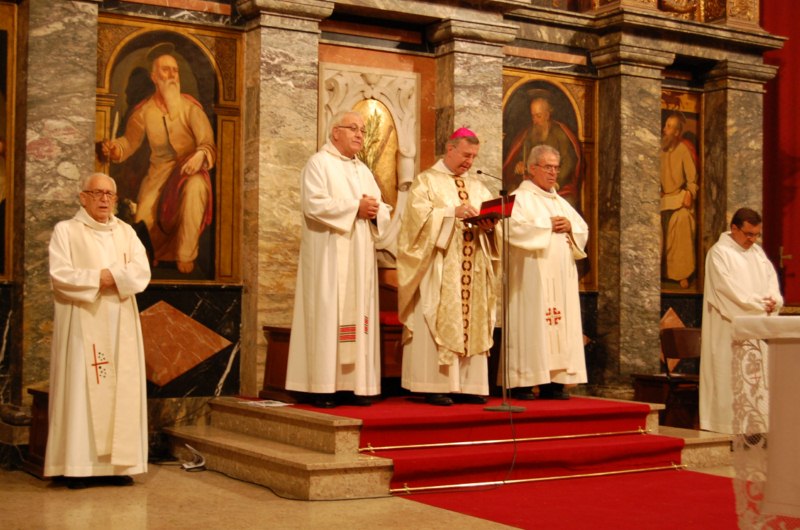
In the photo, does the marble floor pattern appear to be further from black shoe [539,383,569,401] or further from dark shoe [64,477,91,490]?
black shoe [539,383,569,401]

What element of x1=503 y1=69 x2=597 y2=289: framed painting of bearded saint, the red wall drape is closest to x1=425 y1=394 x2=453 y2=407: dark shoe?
x1=503 y1=69 x2=597 y2=289: framed painting of bearded saint

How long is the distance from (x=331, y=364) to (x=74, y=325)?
1.77 m

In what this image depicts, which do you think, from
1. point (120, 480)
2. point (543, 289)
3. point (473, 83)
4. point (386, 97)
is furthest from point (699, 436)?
point (120, 480)

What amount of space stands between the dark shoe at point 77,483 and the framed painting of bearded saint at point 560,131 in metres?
5.09

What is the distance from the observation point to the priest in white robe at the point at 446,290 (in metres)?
8.11

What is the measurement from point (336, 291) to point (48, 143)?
2311mm

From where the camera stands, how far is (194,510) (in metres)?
6.33

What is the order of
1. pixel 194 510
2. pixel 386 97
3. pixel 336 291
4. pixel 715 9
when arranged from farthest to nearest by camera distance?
pixel 715 9 < pixel 386 97 < pixel 336 291 < pixel 194 510

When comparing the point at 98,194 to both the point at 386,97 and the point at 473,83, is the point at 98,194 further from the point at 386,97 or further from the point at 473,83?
the point at 473,83

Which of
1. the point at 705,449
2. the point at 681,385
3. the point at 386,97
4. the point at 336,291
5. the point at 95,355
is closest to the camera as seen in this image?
the point at 95,355

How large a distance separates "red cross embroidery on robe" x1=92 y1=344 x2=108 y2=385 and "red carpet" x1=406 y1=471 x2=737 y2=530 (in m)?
2.08

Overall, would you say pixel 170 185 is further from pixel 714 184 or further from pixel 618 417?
pixel 714 184

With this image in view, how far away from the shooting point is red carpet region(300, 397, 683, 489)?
7125 millimetres

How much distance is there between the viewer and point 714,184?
11.9 m
